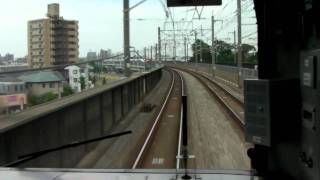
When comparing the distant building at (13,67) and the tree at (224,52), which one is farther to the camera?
the tree at (224,52)

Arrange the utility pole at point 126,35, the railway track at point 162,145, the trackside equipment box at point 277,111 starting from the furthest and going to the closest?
the utility pole at point 126,35 → the railway track at point 162,145 → the trackside equipment box at point 277,111

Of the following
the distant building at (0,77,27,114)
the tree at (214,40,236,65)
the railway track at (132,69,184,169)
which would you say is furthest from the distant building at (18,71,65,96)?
the tree at (214,40,236,65)

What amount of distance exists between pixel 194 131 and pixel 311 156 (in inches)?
629

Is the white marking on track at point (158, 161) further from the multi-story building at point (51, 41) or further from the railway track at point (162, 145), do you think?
the multi-story building at point (51, 41)

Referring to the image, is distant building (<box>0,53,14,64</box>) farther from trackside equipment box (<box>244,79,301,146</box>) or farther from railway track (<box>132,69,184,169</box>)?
trackside equipment box (<box>244,79,301,146</box>)

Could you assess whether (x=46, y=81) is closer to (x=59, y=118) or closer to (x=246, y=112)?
(x=59, y=118)

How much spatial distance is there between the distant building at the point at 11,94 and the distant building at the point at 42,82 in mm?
140

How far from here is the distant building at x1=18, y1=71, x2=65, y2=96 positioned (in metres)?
7.16

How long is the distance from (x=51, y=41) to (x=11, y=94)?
261 cm

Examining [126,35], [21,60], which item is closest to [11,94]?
[21,60]

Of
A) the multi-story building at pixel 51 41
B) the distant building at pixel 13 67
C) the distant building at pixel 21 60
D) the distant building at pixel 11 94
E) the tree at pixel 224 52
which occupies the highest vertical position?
the tree at pixel 224 52

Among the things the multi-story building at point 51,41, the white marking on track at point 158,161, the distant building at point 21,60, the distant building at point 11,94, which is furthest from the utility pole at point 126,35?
the distant building at point 11,94

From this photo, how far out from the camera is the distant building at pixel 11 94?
6.29 m

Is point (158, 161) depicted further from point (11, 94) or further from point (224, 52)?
point (224, 52)
